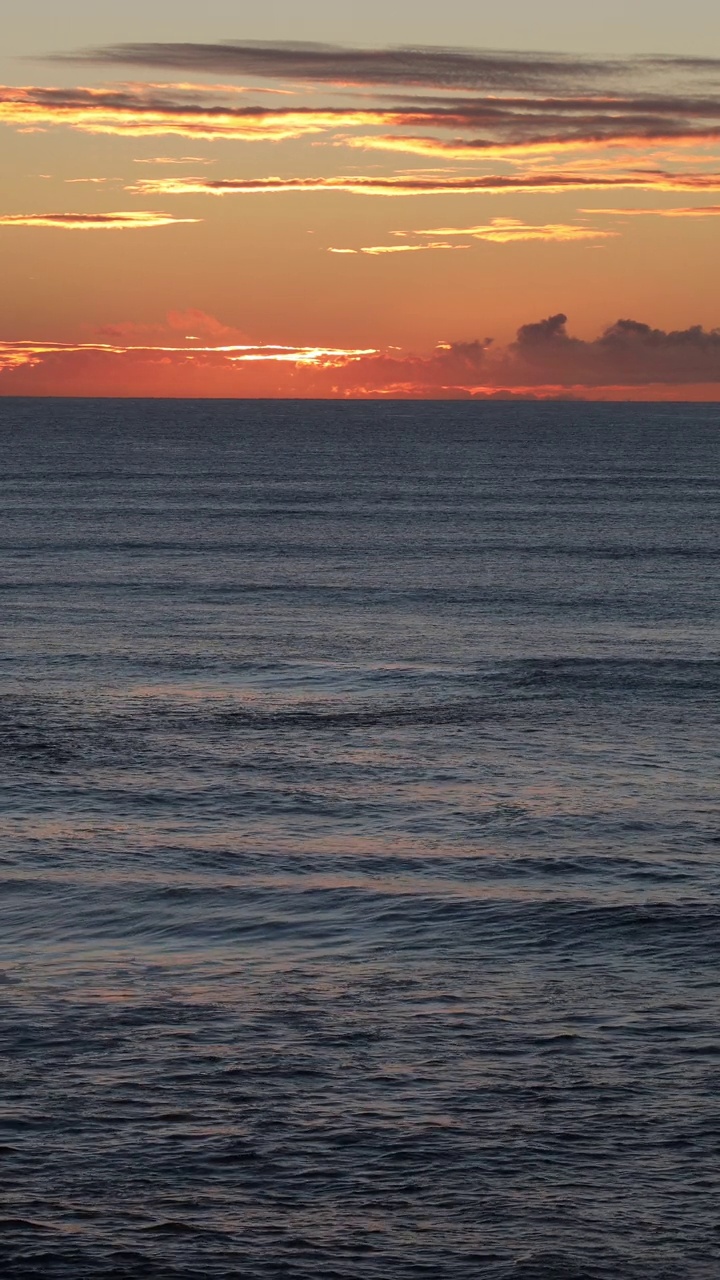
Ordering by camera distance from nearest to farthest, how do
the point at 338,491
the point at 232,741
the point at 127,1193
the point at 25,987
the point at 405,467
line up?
the point at 127,1193
the point at 25,987
the point at 232,741
the point at 338,491
the point at 405,467

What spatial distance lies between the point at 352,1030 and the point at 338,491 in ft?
407

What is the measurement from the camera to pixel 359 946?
86.5 feet

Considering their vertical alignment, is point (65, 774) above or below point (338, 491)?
below

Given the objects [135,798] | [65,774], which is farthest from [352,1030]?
[65,774]

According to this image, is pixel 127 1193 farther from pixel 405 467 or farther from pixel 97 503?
pixel 405 467

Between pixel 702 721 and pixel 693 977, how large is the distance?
19.3 metres

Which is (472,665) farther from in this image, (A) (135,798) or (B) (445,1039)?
(B) (445,1039)

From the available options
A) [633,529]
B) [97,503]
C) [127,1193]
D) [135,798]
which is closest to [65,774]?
[135,798]

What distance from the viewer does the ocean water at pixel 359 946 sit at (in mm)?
17734

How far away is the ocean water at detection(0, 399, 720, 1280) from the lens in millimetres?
17734

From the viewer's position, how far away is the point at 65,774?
37.6m

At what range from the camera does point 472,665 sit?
5247 cm

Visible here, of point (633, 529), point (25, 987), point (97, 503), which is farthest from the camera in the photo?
point (97, 503)

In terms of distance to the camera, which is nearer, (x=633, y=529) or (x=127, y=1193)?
(x=127, y=1193)
